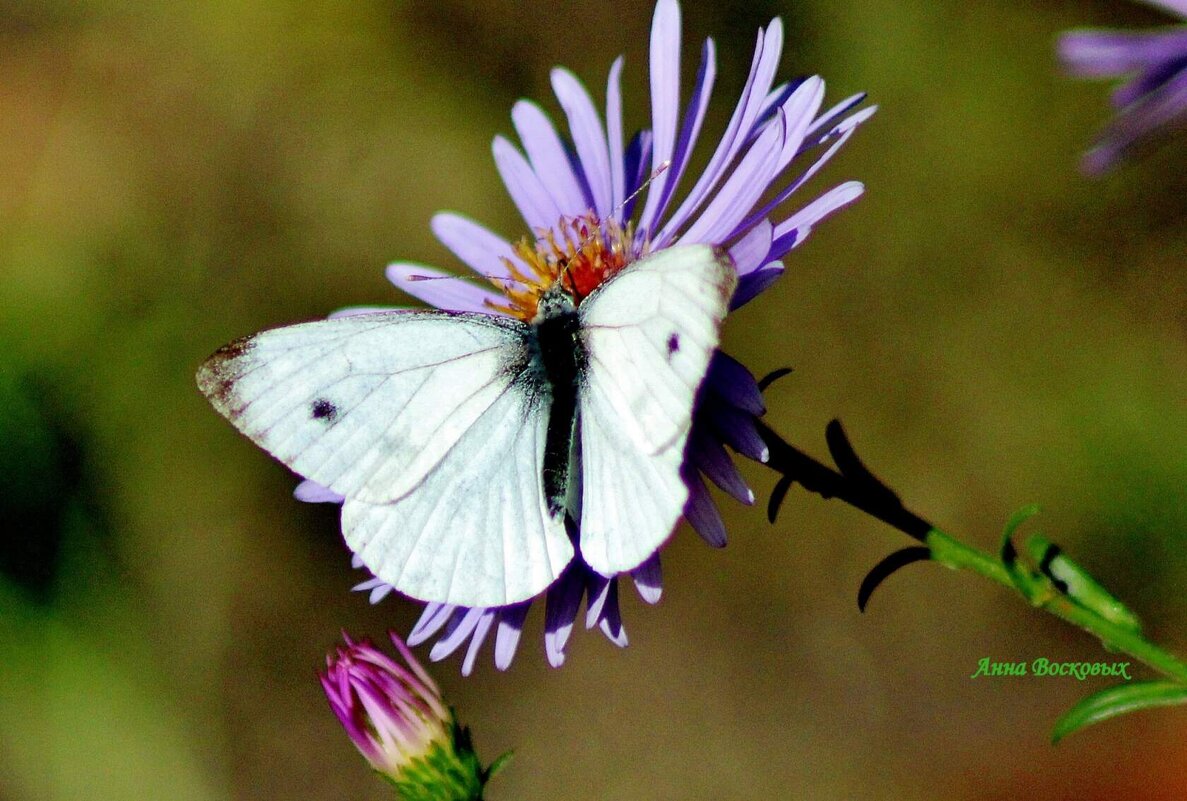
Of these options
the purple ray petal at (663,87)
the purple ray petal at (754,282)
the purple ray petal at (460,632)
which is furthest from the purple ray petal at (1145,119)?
the purple ray petal at (460,632)

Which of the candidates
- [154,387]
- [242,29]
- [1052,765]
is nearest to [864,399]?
[1052,765]

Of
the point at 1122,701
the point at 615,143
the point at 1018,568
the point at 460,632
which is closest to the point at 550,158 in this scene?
the point at 615,143

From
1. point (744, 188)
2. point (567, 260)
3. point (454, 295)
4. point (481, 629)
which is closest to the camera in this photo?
point (744, 188)

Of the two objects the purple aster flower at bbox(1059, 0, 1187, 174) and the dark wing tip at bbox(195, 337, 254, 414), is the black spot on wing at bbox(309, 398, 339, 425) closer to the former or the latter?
the dark wing tip at bbox(195, 337, 254, 414)

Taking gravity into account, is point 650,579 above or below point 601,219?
below

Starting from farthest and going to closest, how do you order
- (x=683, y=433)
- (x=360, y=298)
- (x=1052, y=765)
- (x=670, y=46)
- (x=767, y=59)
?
(x=360, y=298)
(x=1052, y=765)
(x=670, y=46)
(x=767, y=59)
(x=683, y=433)

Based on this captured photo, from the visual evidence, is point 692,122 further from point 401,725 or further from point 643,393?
Result: point 401,725

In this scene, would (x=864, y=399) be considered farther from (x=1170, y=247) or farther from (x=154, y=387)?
(x=154, y=387)

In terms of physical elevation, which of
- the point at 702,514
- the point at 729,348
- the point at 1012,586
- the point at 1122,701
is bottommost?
the point at 729,348
